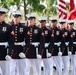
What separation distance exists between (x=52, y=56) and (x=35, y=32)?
1.28 meters

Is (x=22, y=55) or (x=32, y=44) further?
(x=32, y=44)

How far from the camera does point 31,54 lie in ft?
29.1

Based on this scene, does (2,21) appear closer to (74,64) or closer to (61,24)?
(61,24)

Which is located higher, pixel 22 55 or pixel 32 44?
pixel 32 44

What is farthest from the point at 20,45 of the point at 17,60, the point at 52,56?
the point at 52,56

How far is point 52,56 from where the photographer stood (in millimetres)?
9930

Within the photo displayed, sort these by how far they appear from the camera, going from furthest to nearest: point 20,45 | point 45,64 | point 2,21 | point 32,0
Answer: point 32,0, point 45,64, point 20,45, point 2,21

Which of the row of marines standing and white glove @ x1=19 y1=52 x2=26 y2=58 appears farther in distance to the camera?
white glove @ x1=19 y1=52 x2=26 y2=58

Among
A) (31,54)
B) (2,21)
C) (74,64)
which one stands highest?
(2,21)

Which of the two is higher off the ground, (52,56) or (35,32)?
(35,32)

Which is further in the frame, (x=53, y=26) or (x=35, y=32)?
(x=53, y=26)

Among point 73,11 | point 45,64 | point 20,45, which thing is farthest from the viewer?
point 73,11

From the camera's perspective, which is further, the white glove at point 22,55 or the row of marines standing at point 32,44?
the white glove at point 22,55

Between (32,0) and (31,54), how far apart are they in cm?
1380
